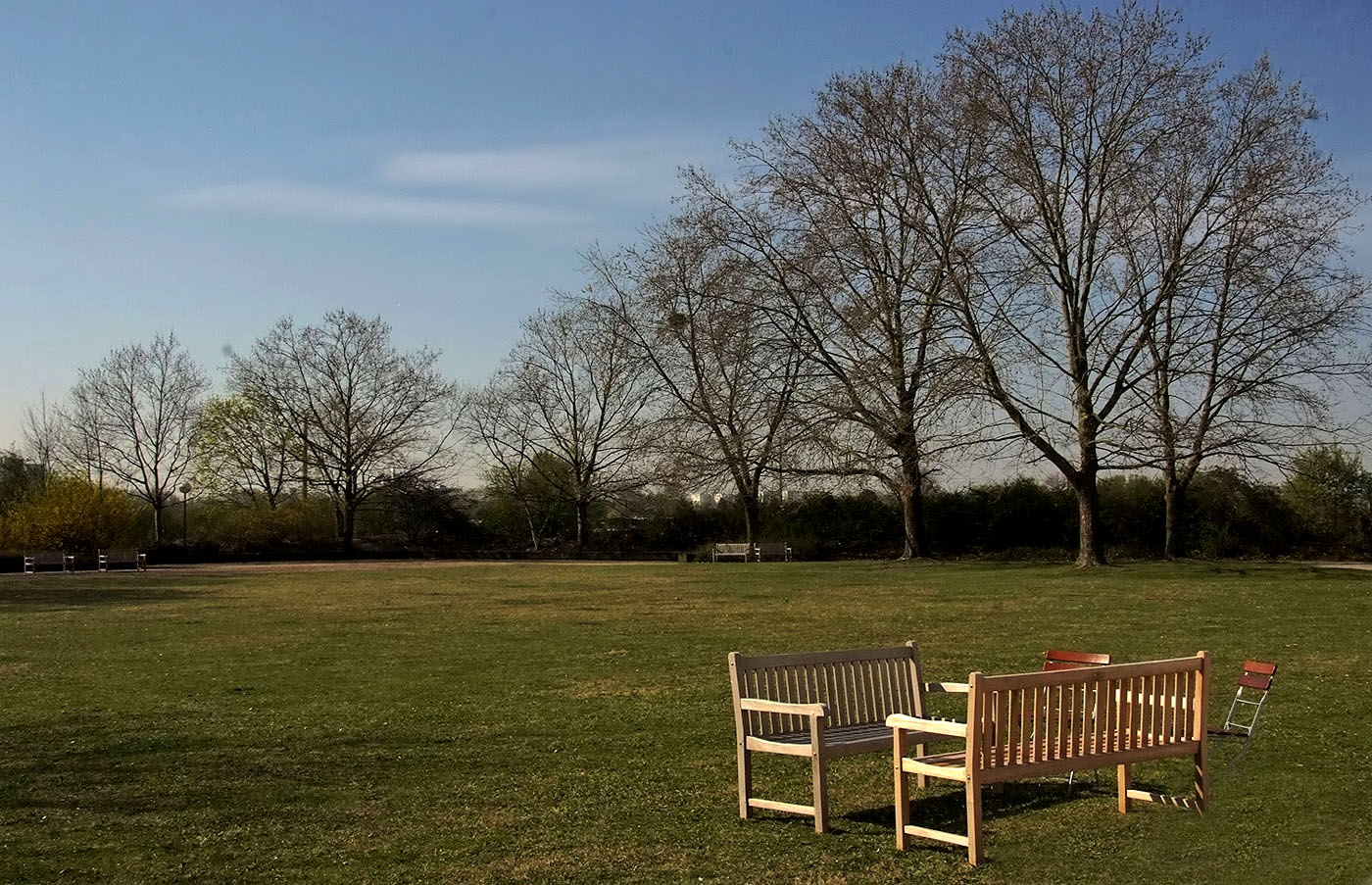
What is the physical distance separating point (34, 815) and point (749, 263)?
32666mm

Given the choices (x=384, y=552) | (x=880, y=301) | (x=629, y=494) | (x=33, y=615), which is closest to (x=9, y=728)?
(x=33, y=615)

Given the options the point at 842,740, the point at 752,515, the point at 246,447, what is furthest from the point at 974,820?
the point at 246,447

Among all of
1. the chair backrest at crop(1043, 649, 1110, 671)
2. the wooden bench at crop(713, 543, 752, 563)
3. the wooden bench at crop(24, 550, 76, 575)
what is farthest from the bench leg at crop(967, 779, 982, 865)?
the wooden bench at crop(24, 550, 76, 575)

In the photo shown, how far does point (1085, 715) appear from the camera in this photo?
6.70 m

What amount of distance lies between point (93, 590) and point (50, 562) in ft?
47.8

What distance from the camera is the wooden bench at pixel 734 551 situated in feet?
163

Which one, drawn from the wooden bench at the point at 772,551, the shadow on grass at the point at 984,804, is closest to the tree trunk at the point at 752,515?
the wooden bench at the point at 772,551

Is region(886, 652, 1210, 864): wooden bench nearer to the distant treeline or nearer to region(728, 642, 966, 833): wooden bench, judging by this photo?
region(728, 642, 966, 833): wooden bench

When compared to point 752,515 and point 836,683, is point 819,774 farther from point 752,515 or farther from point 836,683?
point 752,515

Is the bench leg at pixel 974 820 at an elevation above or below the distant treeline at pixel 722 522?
below

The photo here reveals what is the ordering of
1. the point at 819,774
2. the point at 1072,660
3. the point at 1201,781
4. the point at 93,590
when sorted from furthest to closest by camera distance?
the point at 93,590 → the point at 1072,660 → the point at 1201,781 → the point at 819,774

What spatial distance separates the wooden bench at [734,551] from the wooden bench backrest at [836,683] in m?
41.4

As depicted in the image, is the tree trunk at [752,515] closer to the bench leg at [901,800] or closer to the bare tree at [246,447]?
the bare tree at [246,447]

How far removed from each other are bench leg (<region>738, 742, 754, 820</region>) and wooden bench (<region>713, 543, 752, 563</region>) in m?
42.3
